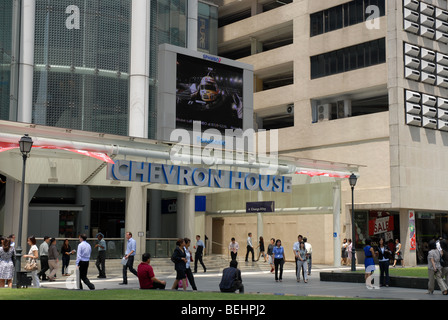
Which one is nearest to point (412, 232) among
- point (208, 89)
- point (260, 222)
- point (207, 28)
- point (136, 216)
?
point (260, 222)

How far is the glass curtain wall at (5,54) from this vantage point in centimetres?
3800

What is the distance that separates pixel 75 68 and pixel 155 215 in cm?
1299

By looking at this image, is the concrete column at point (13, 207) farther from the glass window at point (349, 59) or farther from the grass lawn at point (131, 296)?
the glass window at point (349, 59)

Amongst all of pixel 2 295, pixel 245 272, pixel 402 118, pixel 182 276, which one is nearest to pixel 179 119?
pixel 245 272

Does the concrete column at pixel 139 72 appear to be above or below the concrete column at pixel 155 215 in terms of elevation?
above

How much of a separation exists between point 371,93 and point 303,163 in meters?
10.2

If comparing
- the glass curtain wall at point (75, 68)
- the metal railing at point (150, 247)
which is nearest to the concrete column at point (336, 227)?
the metal railing at point (150, 247)

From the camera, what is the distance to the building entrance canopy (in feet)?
88.3

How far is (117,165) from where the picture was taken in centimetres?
2736

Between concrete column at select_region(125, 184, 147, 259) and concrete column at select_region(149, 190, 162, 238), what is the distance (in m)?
11.1

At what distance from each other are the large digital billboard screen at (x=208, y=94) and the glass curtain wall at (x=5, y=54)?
11632mm

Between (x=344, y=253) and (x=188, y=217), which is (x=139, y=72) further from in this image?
(x=344, y=253)

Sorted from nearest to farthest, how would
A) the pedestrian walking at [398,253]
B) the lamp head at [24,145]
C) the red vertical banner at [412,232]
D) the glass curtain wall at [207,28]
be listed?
the lamp head at [24,145] → the pedestrian walking at [398,253] → the red vertical banner at [412,232] → the glass curtain wall at [207,28]
